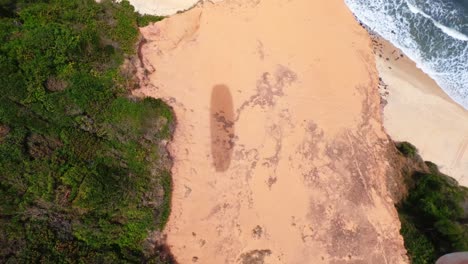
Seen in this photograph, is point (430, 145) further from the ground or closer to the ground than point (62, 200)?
further from the ground

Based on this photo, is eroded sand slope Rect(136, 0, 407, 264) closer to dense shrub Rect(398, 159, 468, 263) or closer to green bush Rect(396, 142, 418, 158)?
dense shrub Rect(398, 159, 468, 263)

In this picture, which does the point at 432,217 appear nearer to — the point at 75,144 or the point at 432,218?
the point at 432,218

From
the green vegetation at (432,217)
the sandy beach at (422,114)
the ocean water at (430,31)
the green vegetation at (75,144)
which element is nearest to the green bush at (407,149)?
the sandy beach at (422,114)

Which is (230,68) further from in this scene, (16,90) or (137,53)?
(16,90)

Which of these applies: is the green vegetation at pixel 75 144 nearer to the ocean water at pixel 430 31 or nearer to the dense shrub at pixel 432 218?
the dense shrub at pixel 432 218

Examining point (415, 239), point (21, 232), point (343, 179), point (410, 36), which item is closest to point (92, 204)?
point (21, 232)
